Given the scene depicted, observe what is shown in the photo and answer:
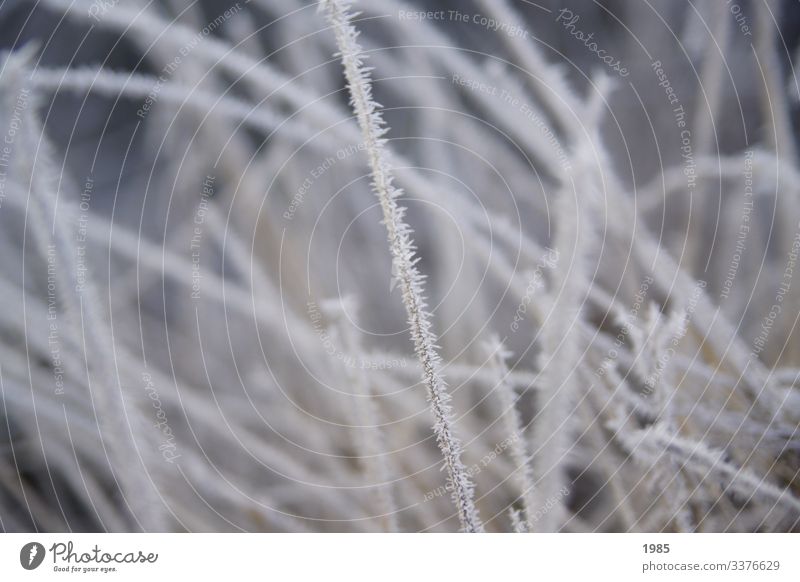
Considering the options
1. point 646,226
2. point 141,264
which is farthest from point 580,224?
point 141,264

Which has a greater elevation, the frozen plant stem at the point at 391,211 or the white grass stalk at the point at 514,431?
the frozen plant stem at the point at 391,211

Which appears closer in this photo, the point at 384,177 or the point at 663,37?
the point at 384,177
